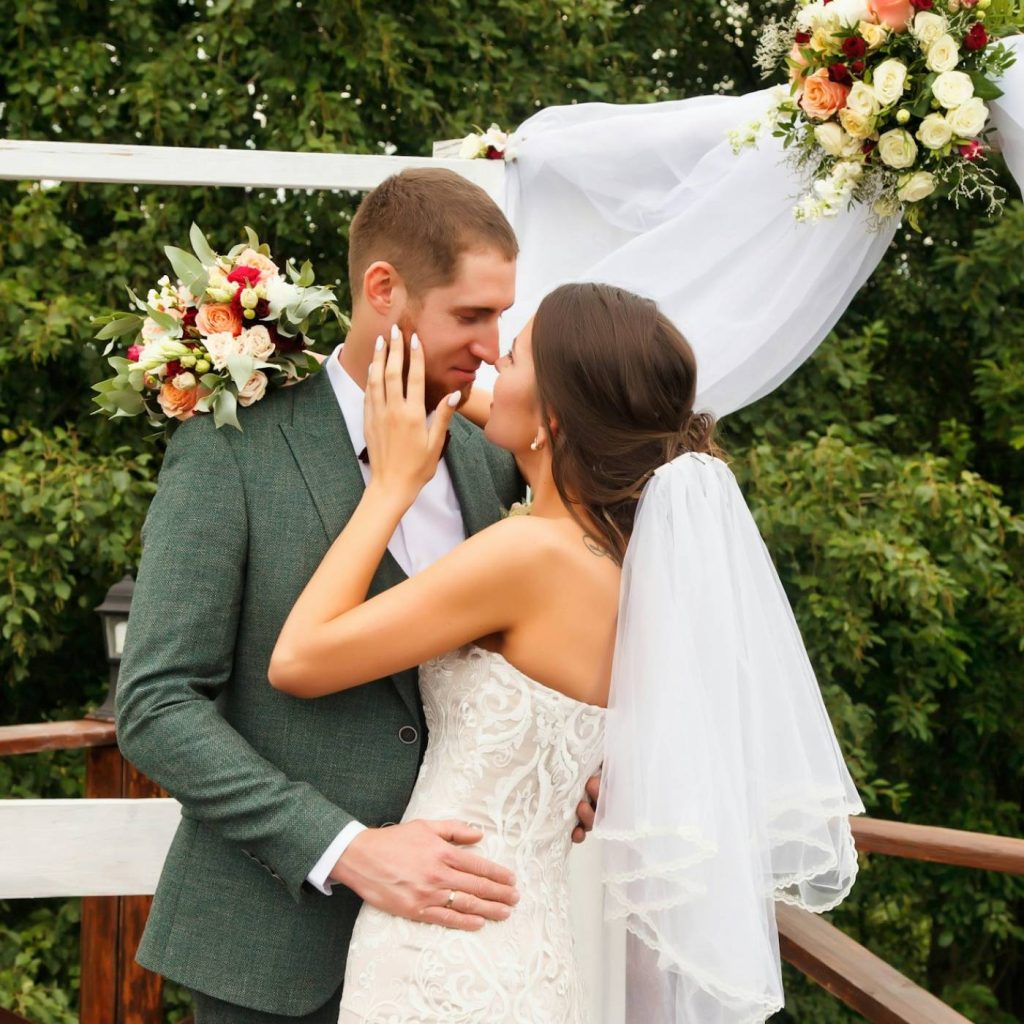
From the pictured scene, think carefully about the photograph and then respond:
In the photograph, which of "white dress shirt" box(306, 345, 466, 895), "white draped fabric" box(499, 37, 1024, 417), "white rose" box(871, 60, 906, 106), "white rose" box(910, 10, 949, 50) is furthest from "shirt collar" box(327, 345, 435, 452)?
"white rose" box(910, 10, 949, 50)

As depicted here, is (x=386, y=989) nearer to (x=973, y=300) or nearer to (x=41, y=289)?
(x=41, y=289)

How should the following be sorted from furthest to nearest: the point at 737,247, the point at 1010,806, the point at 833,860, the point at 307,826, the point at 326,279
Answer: the point at 1010,806 → the point at 326,279 → the point at 737,247 → the point at 833,860 → the point at 307,826

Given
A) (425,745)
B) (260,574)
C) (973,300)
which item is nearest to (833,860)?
(425,745)

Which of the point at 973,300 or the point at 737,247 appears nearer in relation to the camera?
the point at 737,247

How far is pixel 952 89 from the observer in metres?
2.44

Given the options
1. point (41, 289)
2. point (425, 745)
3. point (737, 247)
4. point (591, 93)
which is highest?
point (591, 93)

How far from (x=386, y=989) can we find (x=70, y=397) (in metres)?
4.33

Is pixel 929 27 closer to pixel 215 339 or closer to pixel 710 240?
pixel 710 240

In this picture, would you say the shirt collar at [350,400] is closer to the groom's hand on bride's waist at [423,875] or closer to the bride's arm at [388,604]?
the bride's arm at [388,604]

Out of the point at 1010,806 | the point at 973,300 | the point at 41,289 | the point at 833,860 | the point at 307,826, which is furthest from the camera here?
the point at 1010,806

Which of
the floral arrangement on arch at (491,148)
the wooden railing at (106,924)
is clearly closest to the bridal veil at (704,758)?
the floral arrangement on arch at (491,148)

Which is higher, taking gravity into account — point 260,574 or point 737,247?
point 737,247

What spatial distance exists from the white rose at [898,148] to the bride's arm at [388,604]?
1.11 metres

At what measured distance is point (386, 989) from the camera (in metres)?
1.90
